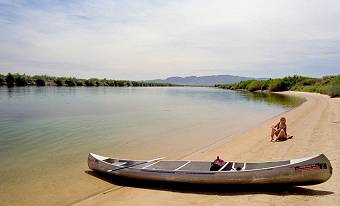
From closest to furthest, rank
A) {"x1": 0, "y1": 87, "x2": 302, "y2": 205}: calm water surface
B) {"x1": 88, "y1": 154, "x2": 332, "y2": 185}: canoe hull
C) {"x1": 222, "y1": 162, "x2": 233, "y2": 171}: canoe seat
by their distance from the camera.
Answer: {"x1": 88, "y1": 154, "x2": 332, "y2": 185}: canoe hull < {"x1": 222, "y1": 162, "x2": 233, "y2": 171}: canoe seat < {"x1": 0, "y1": 87, "x2": 302, "y2": 205}: calm water surface

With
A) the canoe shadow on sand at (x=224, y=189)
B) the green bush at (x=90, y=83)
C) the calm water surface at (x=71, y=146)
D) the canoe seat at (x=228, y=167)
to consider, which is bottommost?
the calm water surface at (x=71, y=146)

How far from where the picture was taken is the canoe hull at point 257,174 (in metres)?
7.73

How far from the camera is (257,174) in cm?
825

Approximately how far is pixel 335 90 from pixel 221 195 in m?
48.1

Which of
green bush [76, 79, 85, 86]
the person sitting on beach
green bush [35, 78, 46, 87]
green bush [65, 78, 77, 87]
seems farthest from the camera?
green bush [76, 79, 85, 86]

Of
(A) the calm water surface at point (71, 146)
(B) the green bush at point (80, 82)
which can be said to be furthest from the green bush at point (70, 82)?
(A) the calm water surface at point (71, 146)

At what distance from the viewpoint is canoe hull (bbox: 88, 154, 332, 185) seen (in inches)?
305

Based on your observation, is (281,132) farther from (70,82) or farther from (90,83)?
(90,83)

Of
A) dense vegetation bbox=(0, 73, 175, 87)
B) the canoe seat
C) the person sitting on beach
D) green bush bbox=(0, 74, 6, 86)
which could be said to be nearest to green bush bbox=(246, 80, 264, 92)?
dense vegetation bbox=(0, 73, 175, 87)

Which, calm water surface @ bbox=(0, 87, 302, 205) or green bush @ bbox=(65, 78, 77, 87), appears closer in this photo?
calm water surface @ bbox=(0, 87, 302, 205)

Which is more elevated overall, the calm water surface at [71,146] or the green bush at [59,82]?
the green bush at [59,82]

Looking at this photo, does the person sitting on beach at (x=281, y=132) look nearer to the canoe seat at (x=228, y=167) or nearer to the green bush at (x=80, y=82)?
the canoe seat at (x=228, y=167)

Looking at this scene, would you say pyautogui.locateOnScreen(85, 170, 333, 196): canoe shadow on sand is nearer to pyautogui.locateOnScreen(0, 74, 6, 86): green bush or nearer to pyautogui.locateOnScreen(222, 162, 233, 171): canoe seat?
pyautogui.locateOnScreen(222, 162, 233, 171): canoe seat

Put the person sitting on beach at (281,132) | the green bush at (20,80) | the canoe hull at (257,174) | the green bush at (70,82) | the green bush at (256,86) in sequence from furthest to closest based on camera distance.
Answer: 1. the green bush at (256,86)
2. the green bush at (70,82)
3. the green bush at (20,80)
4. the person sitting on beach at (281,132)
5. the canoe hull at (257,174)
